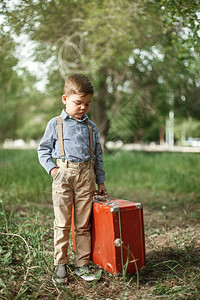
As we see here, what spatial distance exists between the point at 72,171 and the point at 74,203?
29 centimetres

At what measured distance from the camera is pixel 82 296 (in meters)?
2.04

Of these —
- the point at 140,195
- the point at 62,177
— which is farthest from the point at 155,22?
the point at 62,177

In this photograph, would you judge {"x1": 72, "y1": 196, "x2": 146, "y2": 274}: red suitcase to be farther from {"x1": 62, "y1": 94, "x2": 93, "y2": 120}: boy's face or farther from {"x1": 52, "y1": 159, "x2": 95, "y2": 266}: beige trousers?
{"x1": 62, "y1": 94, "x2": 93, "y2": 120}: boy's face

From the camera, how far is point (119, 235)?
210cm

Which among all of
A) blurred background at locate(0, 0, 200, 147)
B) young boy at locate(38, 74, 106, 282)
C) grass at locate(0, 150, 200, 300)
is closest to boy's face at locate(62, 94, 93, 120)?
young boy at locate(38, 74, 106, 282)

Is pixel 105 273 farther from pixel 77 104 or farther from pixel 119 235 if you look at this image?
pixel 77 104

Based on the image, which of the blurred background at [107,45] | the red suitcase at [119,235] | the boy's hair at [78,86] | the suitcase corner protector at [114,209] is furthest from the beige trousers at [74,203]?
the blurred background at [107,45]

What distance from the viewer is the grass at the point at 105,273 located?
204 cm

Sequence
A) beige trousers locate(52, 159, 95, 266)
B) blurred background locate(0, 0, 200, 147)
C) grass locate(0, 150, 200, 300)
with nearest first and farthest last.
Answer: grass locate(0, 150, 200, 300), beige trousers locate(52, 159, 95, 266), blurred background locate(0, 0, 200, 147)

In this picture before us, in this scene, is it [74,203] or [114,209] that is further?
[74,203]

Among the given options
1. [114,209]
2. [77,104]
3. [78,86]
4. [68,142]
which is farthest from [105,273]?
[78,86]

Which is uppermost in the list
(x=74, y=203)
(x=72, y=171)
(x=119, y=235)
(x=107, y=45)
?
(x=107, y=45)

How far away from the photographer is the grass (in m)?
2.04

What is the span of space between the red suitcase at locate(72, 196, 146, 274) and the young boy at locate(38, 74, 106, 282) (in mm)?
139
